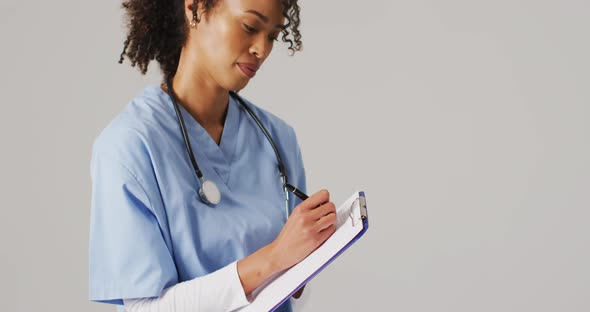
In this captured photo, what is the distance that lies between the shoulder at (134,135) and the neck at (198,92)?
0.06 meters

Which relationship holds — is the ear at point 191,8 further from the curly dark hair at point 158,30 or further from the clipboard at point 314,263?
the clipboard at point 314,263

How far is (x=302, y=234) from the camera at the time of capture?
100cm

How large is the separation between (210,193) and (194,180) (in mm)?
33

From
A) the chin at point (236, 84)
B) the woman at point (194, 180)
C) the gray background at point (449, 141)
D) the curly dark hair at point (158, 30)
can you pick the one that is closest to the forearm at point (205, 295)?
the woman at point (194, 180)

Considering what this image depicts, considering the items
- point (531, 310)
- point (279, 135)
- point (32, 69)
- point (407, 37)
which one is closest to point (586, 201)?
point (531, 310)

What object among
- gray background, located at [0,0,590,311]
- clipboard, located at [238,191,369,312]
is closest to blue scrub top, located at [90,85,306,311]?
clipboard, located at [238,191,369,312]

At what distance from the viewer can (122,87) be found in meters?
2.09

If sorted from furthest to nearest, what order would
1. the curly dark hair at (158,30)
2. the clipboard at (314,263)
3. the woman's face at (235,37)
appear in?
the curly dark hair at (158,30)
the woman's face at (235,37)
the clipboard at (314,263)

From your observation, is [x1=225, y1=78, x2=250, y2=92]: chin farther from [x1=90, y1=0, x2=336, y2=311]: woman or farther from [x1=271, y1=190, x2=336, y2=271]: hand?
[x1=271, y1=190, x2=336, y2=271]: hand

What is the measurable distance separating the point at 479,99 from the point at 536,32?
274mm

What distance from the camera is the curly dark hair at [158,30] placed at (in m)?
1.20

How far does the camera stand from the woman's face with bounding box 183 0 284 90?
110 centimetres

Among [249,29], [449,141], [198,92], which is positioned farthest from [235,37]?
[449,141]

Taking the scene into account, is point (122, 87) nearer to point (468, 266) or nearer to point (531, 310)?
point (468, 266)
